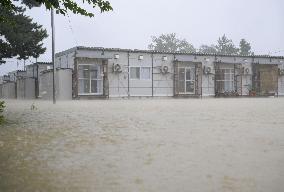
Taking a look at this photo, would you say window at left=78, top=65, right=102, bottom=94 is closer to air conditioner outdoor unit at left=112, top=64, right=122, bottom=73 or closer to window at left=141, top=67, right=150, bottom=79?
air conditioner outdoor unit at left=112, top=64, right=122, bottom=73

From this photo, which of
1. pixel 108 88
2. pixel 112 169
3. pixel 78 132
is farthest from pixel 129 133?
pixel 108 88

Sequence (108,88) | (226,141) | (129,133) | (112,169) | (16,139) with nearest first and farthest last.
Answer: (112,169), (226,141), (16,139), (129,133), (108,88)

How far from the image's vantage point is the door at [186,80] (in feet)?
106

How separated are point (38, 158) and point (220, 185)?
2845mm

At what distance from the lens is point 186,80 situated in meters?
32.3

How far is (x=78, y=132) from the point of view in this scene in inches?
299

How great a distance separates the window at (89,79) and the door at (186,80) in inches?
316

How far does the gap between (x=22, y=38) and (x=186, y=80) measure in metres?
19.1

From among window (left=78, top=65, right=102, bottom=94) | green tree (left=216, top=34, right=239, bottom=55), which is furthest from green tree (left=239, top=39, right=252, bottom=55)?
window (left=78, top=65, right=102, bottom=94)

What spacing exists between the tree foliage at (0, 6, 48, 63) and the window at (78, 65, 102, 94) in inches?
399

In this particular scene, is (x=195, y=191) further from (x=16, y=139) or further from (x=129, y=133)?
(x=16, y=139)

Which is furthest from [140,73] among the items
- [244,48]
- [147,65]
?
[244,48]

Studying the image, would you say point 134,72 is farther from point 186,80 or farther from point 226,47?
point 226,47

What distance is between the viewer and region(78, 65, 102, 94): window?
91.8 ft
